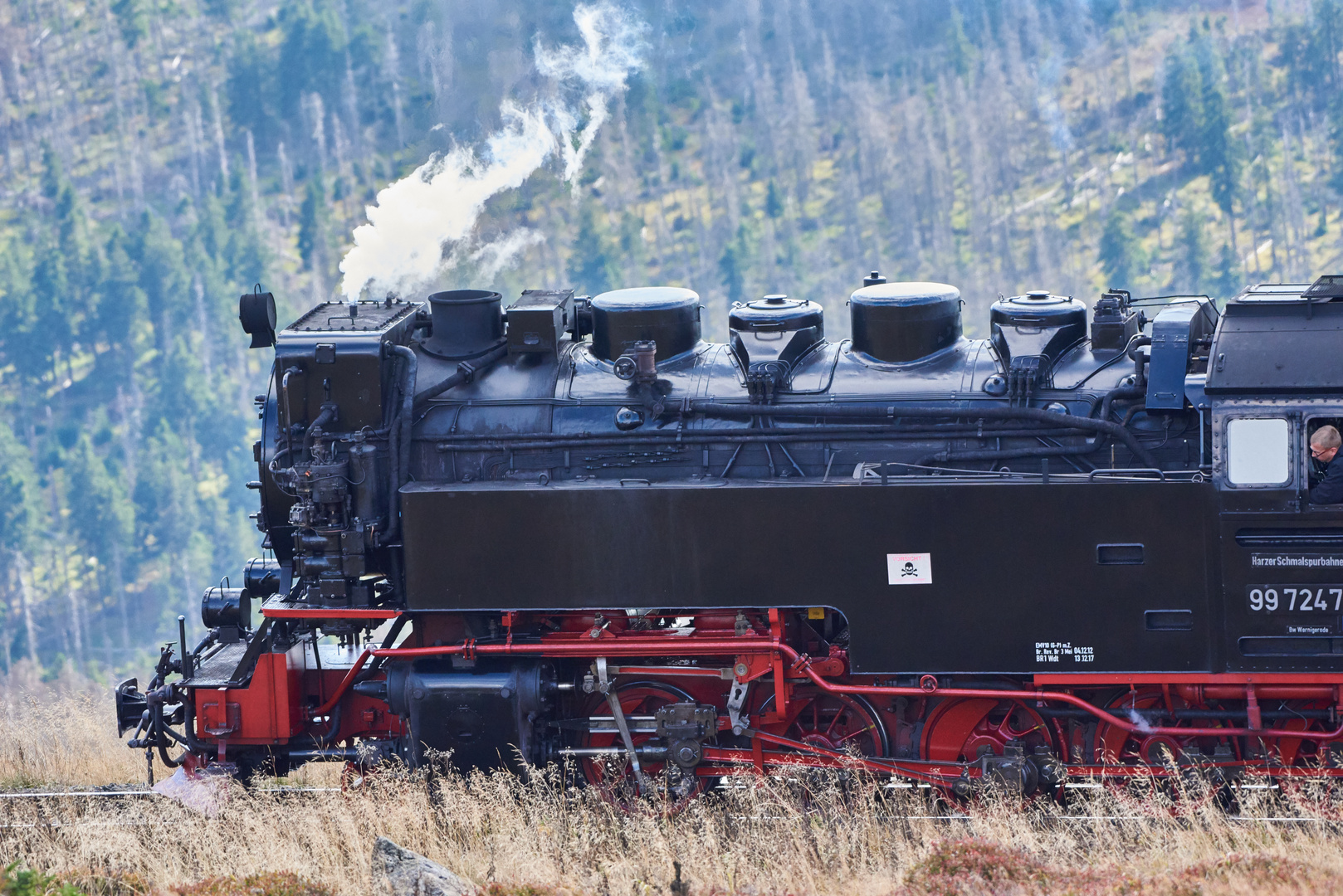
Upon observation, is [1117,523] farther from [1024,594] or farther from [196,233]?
[196,233]

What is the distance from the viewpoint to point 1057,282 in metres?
48.1

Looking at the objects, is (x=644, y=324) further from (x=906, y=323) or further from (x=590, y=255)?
(x=590, y=255)

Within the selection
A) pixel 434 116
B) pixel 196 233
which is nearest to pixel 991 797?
pixel 434 116

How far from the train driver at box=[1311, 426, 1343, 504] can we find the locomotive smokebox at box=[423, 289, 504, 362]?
5661 mm

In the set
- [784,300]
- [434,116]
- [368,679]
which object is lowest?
[368,679]

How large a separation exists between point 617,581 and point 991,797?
2765 mm

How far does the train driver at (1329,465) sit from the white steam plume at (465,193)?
7.77 m

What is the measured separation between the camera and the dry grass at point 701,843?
8.13 metres

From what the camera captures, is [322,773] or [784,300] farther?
[322,773]

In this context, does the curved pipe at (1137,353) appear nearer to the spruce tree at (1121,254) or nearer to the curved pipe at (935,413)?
the curved pipe at (935,413)

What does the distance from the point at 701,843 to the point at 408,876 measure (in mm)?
1977

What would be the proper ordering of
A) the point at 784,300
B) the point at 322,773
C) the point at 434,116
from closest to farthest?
the point at 784,300 < the point at 322,773 < the point at 434,116

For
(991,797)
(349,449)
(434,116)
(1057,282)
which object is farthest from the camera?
(1057,282)

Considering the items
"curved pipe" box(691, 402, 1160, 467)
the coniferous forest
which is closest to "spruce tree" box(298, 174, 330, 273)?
the coniferous forest
